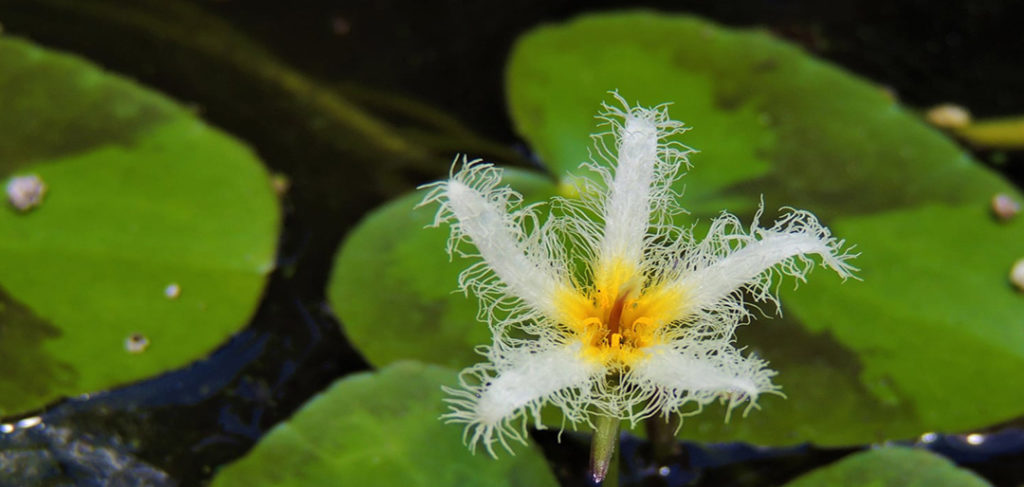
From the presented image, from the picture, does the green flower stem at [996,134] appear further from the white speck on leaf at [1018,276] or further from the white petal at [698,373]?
the white petal at [698,373]

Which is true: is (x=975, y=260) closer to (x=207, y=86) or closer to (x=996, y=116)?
(x=996, y=116)

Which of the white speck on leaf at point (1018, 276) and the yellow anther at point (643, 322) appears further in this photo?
the white speck on leaf at point (1018, 276)

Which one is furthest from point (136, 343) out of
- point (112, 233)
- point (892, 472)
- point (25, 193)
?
point (892, 472)

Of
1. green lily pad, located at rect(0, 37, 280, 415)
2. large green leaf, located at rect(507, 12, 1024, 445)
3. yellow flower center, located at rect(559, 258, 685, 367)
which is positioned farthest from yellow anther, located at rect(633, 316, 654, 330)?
green lily pad, located at rect(0, 37, 280, 415)

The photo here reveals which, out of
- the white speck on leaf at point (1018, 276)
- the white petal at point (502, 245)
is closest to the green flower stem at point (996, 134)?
the white speck on leaf at point (1018, 276)

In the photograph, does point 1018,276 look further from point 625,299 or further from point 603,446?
point 603,446

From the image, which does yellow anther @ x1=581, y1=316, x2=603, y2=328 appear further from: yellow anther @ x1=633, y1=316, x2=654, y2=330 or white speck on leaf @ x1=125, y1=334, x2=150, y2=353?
white speck on leaf @ x1=125, y1=334, x2=150, y2=353
